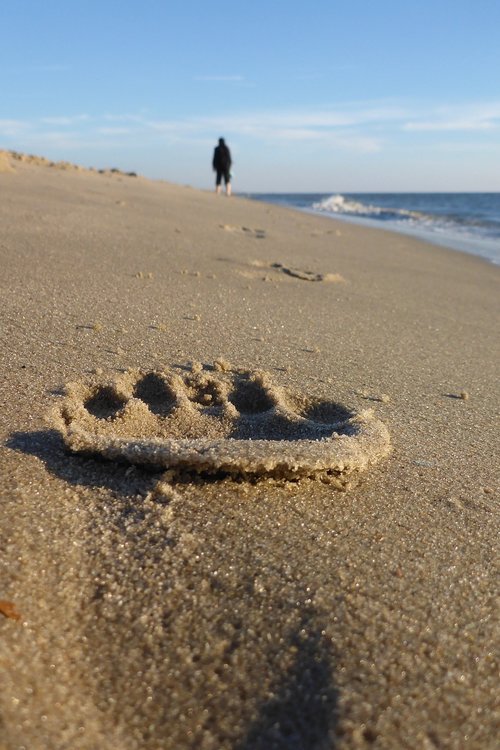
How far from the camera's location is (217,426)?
5.36 feet

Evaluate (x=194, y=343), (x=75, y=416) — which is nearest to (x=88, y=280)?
(x=194, y=343)

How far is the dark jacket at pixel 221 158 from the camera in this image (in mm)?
11859

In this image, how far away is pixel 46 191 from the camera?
6.07 m

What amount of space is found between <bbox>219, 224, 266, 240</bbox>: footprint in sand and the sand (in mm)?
2960

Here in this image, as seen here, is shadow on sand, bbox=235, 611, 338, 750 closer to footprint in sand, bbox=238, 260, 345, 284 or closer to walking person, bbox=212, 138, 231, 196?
footprint in sand, bbox=238, 260, 345, 284

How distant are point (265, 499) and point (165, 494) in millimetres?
191

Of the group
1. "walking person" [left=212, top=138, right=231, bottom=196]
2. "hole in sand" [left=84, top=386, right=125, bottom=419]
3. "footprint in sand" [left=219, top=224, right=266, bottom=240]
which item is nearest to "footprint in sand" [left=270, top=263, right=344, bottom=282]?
"footprint in sand" [left=219, top=224, right=266, bottom=240]

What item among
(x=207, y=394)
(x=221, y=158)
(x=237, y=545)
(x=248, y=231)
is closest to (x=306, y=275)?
(x=207, y=394)

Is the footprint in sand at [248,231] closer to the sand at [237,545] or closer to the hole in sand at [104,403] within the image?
the sand at [237,545]

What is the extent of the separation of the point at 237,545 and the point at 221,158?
11616mm

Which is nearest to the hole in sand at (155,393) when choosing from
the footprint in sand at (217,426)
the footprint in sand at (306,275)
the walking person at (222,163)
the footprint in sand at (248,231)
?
the footprint in sand at (217,426)

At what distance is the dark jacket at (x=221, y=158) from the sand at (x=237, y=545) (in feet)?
32.8

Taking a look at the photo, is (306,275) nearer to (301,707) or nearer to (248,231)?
(248,231)

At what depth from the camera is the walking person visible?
467 inches
